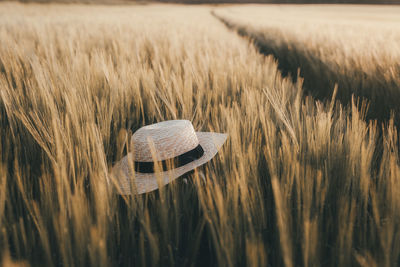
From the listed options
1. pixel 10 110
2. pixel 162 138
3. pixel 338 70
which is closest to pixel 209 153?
pixel 162 138

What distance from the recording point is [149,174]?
612 millimetres

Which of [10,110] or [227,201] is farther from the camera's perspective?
[10,110]

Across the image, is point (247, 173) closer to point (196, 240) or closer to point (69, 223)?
point (196, 240)

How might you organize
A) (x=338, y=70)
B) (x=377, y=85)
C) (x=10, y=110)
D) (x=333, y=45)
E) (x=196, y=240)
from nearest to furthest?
(x=196, y=240) < (x=10, y=110) < (x=377, y=85) < (x=338, y=70) < (x=333, y=45)

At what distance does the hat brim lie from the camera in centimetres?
47

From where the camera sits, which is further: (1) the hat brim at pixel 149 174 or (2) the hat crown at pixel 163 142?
(2) the hat crown at pixel 163 142

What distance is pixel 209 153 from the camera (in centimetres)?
66

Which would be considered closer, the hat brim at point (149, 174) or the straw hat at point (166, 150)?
the hat brim at point (149, 174)

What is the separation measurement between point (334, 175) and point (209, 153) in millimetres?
268

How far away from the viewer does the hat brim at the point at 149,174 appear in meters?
0.47

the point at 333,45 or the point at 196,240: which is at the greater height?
the point at 333,45

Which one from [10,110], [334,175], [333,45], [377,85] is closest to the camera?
[334,175]

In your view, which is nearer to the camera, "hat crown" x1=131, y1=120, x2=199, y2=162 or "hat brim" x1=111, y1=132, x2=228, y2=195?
"hat brim" x1=111, y1=132, x2=228, y2=195

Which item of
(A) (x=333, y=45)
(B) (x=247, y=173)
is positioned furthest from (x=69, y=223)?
(A) (x=333, y=45)
